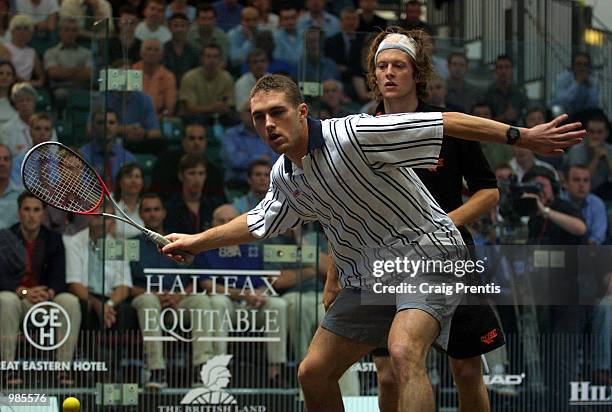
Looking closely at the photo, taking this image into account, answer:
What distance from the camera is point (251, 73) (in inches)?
306

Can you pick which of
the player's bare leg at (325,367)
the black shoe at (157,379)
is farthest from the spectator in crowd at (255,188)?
the player's bare leg at (325,367)

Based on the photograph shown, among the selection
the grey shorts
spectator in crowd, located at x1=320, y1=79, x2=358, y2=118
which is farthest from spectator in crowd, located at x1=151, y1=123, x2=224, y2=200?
the grey shorts

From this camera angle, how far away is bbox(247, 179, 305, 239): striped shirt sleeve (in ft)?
18.4

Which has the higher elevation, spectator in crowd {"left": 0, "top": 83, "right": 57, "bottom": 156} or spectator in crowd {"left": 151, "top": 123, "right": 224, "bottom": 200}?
spectator in crowd {"left": 0, "top": 83, "right": 57, "bottom": 156}

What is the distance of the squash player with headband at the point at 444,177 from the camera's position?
229 inches

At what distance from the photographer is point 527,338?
7781mm

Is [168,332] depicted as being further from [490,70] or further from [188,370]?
[490,70]

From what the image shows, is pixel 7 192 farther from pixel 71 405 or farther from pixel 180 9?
pixel 180 9

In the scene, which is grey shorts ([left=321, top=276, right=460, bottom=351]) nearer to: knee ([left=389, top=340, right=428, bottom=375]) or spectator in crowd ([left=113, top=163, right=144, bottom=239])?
knee ([left=389, top=340, right=428, bottom=375])

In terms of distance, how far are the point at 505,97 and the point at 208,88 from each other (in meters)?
1.69

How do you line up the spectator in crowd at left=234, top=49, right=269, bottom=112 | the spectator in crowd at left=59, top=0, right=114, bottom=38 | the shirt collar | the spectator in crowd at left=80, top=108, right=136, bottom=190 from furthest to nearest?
the spectator in crowd at left=59, top=0, right=114, bottom=38 → the spectator in crowd at left=234, top=49, right=269, bottom=112 → the spectator in crowd at left=80, top=108, right=136, bottom=190 → the shirt collar

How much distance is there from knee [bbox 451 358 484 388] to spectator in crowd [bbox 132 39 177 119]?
2.58 meters

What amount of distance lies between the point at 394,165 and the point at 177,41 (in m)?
2.86

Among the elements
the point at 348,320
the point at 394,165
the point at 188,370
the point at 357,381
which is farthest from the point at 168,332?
the point at 394,165
